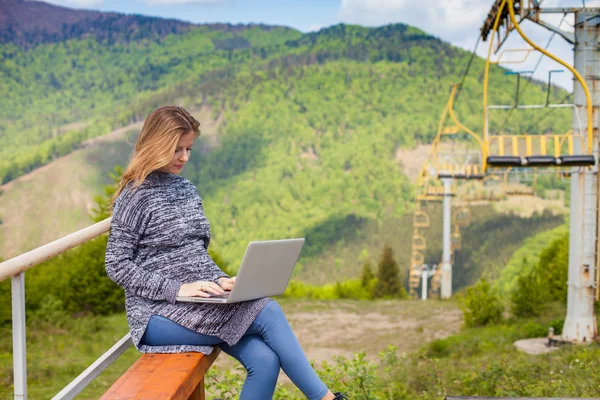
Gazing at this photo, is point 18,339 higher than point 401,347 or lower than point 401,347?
higher

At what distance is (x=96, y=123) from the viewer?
8725cm

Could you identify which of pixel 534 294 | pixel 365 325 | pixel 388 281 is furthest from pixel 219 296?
pixel 388 281

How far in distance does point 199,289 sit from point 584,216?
720 cm

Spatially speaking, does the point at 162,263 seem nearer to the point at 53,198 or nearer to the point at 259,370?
the point at 259,370

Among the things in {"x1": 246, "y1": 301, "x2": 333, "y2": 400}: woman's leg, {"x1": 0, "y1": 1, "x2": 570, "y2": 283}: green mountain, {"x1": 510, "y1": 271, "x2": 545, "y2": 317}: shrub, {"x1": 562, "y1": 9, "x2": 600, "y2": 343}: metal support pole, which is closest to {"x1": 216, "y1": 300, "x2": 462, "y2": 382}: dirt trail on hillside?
{"x1": 510, "y1": 271, "x2": 545, "y2": 317}: shrub

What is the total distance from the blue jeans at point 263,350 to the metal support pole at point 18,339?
0.66 meters

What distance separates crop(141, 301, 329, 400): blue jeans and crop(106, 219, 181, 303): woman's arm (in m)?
0.08

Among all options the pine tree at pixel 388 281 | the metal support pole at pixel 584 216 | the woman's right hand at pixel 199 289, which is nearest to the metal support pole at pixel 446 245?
the pine tree at pixel 388 281

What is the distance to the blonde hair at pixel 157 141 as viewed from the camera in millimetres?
2211

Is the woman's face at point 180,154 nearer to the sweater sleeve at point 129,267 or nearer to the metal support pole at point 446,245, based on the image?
the sweater sleeve at point 129,267

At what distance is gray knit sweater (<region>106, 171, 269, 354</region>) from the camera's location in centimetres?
215

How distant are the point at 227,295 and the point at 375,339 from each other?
11148 millimetres

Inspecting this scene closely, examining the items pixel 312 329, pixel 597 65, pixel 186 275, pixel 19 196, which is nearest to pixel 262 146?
pixel 19 196

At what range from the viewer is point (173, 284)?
7.07 feet
